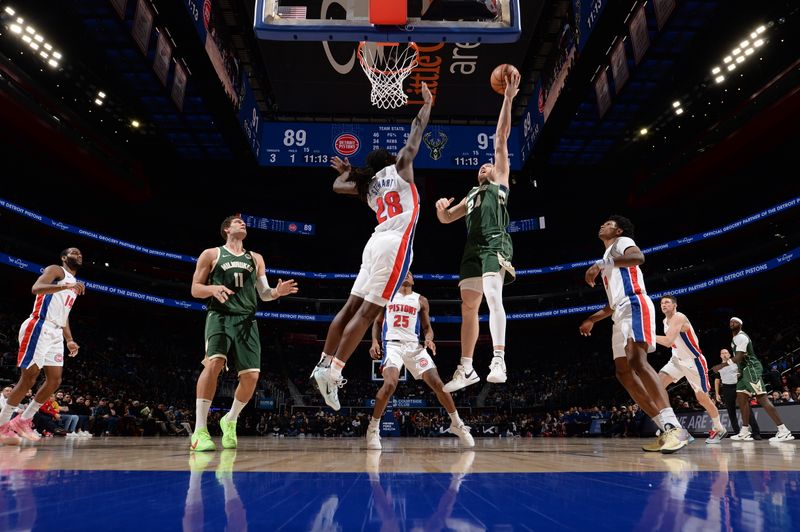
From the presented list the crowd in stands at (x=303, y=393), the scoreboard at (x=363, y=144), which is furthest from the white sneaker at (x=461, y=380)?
the crowd in stands at (x=303, y=393)

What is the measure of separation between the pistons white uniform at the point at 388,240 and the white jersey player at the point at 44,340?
382cm

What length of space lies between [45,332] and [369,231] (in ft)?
81.3

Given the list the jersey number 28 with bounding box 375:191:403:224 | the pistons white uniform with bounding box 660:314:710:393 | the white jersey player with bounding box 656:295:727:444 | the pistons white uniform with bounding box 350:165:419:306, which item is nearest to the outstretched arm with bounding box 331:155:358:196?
the pistons white uniform with bounding box 350:165:419:306

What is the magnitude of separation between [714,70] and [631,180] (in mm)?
7850

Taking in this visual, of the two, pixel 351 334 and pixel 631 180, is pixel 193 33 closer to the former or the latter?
pixel 351 334

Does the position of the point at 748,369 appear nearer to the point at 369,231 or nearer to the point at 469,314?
the point at 469,314

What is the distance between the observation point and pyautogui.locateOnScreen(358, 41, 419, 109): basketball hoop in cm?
877

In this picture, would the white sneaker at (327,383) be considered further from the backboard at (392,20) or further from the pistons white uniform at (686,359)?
the pistons white uniform at (686,359)

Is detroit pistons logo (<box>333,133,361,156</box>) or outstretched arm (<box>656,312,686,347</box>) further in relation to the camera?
detroit pistons logo (<box>333,133,361,156</box>)

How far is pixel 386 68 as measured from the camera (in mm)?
9578

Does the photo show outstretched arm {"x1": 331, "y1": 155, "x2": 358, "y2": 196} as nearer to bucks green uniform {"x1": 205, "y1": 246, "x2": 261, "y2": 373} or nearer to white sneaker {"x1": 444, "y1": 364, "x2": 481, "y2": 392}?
bucks green uniform {"x1": 205, "y1": 246, "x2": 261, "y2": 373}

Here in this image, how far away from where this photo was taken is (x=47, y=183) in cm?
2184

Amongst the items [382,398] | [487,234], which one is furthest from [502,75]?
[382,398]

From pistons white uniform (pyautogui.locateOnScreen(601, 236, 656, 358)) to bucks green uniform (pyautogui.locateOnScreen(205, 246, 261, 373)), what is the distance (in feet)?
10.3
